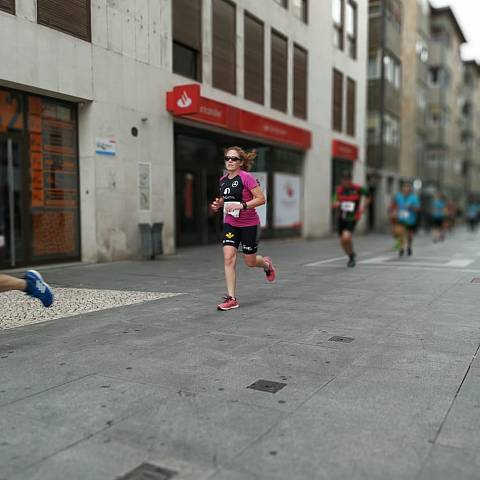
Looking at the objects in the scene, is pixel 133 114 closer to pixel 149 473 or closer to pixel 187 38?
pixel 187 38

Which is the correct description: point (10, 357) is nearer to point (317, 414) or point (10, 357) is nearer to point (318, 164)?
point (317, 414)

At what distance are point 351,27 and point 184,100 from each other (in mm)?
14887

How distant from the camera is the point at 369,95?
97.1ft

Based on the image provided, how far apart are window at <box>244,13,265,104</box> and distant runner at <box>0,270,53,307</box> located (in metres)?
12.2

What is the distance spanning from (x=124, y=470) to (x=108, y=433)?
38 cm

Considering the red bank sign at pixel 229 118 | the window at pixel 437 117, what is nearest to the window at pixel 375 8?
the red bank sign at pixel 229 118

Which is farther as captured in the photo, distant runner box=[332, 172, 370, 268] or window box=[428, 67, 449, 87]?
window box=[428, 67, 449, 87]

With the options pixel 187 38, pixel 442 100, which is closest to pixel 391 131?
pixel 442 100

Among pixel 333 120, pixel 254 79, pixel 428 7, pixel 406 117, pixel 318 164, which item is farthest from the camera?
pixel 428 7

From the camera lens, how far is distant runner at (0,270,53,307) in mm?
4730

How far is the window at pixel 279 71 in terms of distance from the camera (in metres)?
17.7

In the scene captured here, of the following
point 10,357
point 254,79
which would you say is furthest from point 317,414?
point 254,79

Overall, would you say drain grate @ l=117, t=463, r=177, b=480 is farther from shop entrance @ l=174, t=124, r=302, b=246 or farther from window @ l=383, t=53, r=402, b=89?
window @ l=383, t=53, r=402, b=89

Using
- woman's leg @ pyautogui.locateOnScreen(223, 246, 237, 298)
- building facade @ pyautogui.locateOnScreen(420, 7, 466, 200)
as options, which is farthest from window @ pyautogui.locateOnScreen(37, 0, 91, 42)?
building facade @ pyautogui.locateOnScreen(420, 7, 466, 200)
